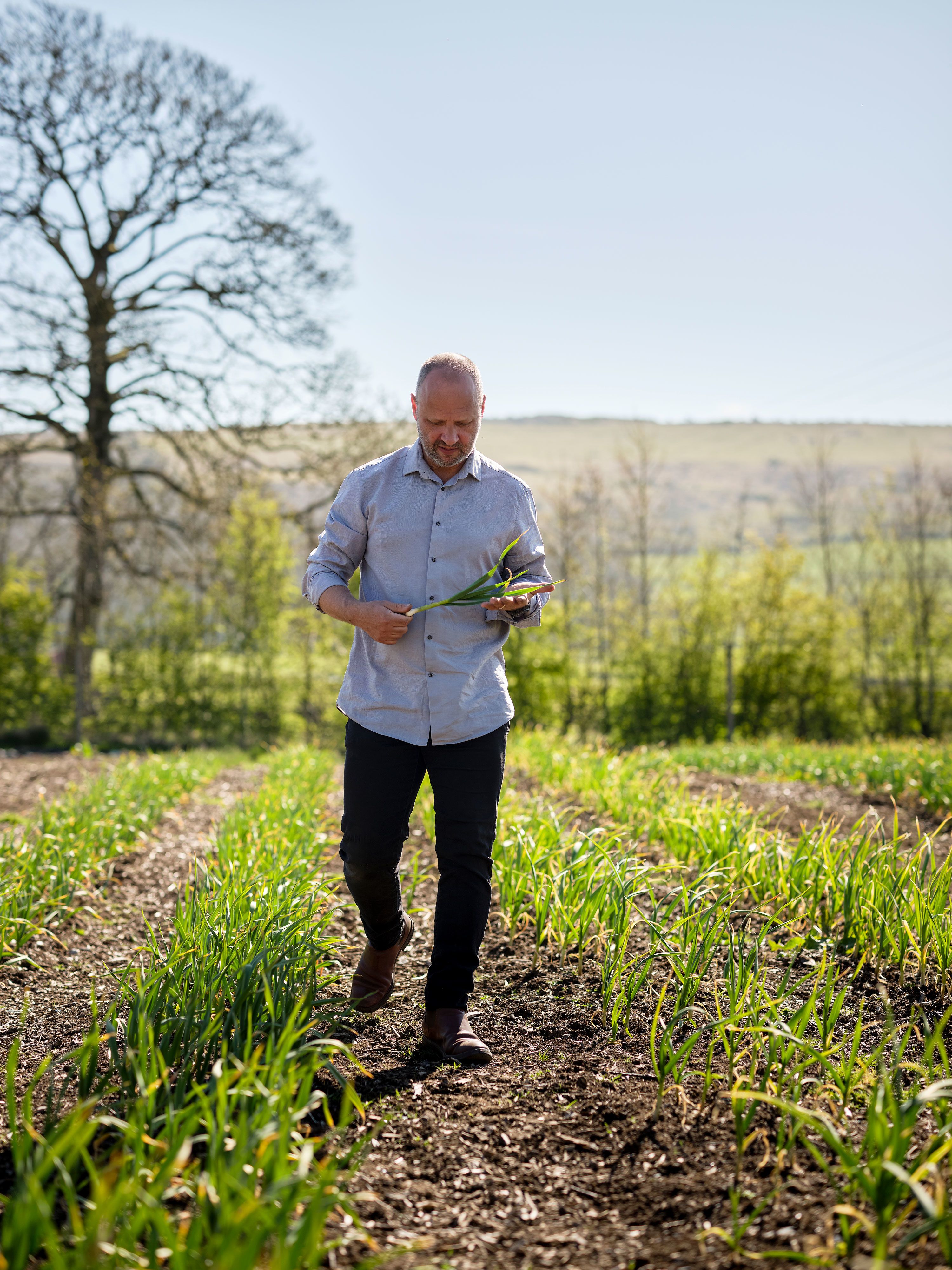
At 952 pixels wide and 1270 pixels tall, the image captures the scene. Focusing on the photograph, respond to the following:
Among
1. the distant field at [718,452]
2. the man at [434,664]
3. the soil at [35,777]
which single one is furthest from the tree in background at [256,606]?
the distant field at [718,452]

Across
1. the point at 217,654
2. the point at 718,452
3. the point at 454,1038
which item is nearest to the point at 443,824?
the point at 454,1038

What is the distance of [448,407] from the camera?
2588 millimetres

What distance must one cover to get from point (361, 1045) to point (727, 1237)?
4.32ft

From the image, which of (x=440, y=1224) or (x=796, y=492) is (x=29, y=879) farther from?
(x=796, y=492)

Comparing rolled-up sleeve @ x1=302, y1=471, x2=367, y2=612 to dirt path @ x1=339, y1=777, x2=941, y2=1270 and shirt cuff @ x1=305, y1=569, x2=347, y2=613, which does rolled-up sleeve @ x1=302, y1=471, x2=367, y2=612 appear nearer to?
shirt cuff @ x1=305, y1=569, x2=347, y2=613

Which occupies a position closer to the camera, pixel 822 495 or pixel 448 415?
pixel 448 415

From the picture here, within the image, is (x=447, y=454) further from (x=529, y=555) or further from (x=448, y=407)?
(x=529, y=555)

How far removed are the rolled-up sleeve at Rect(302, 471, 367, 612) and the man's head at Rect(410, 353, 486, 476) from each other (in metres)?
0.27

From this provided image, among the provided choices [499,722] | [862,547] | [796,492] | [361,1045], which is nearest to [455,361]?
[499,722]

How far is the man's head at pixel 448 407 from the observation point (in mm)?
2578

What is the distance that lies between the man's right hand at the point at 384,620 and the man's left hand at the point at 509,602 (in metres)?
0.25

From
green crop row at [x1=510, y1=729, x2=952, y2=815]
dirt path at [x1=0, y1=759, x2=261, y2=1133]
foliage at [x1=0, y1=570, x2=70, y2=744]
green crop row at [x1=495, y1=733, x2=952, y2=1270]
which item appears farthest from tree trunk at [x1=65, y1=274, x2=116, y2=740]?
green crop row at [x1=495, y1=733, x2=952, y2=1270]

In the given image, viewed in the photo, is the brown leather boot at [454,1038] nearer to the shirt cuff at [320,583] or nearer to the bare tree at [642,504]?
the shirt cuff at [320,583]

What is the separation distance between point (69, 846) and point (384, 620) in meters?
2.93
